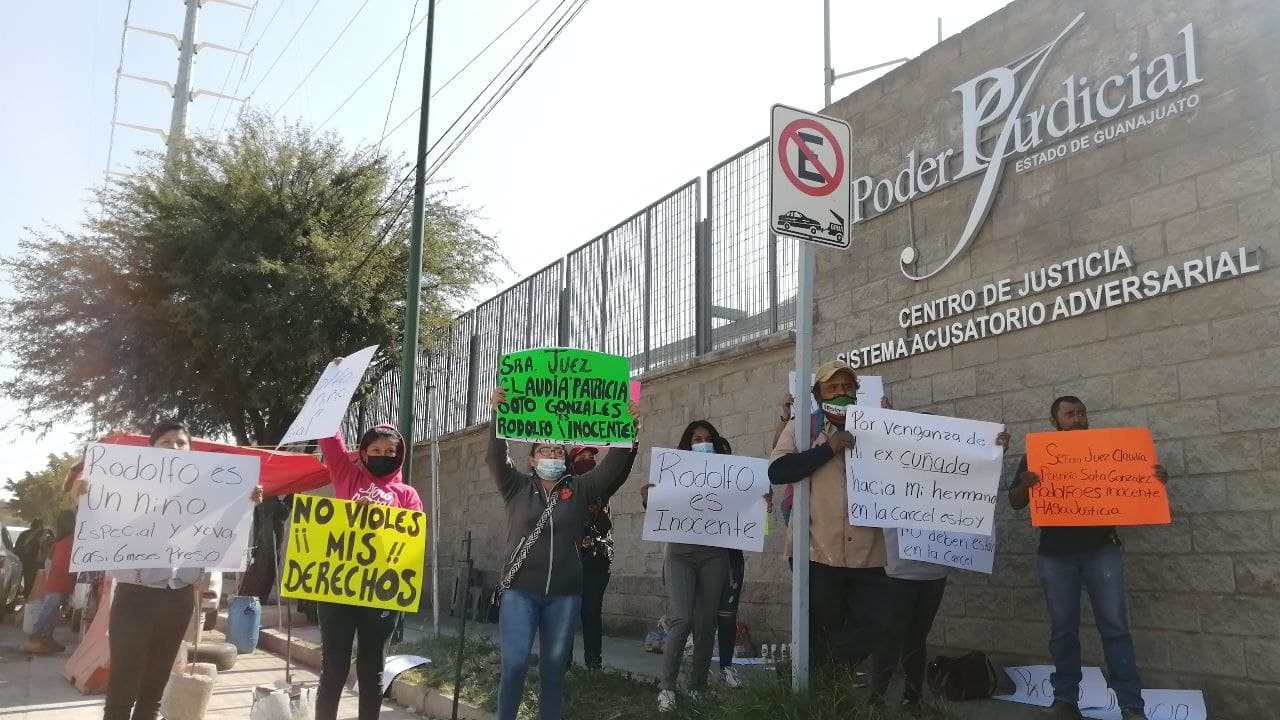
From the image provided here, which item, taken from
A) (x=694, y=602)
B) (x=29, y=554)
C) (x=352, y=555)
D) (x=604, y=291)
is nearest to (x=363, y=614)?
(x=352, y=555)

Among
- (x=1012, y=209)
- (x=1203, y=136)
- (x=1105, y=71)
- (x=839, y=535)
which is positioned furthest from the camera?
(x=1012, y=209)

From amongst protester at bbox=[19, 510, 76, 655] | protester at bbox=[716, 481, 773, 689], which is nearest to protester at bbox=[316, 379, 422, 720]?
protester at bbox=[716, 481, 773, 689]

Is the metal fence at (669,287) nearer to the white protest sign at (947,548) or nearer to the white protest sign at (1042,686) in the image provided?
the white protest sign at (947,548)

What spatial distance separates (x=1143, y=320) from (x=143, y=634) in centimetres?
596

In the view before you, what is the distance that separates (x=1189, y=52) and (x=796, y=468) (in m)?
3.58

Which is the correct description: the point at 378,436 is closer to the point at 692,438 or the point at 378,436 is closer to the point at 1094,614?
the point at 692,438

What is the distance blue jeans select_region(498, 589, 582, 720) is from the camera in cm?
496

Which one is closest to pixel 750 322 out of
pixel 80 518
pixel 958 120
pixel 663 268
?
pixel 663 268

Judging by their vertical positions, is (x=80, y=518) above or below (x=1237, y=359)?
below

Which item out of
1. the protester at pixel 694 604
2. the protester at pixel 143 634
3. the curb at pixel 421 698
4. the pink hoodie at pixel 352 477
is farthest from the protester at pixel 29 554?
the protester at pixel 694 604

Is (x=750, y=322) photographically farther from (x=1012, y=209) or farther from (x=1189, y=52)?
(x=1189, y=52)

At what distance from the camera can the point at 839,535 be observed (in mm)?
5328

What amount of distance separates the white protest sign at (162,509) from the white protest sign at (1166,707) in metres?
5.01

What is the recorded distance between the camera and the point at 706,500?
6258 millimetres
